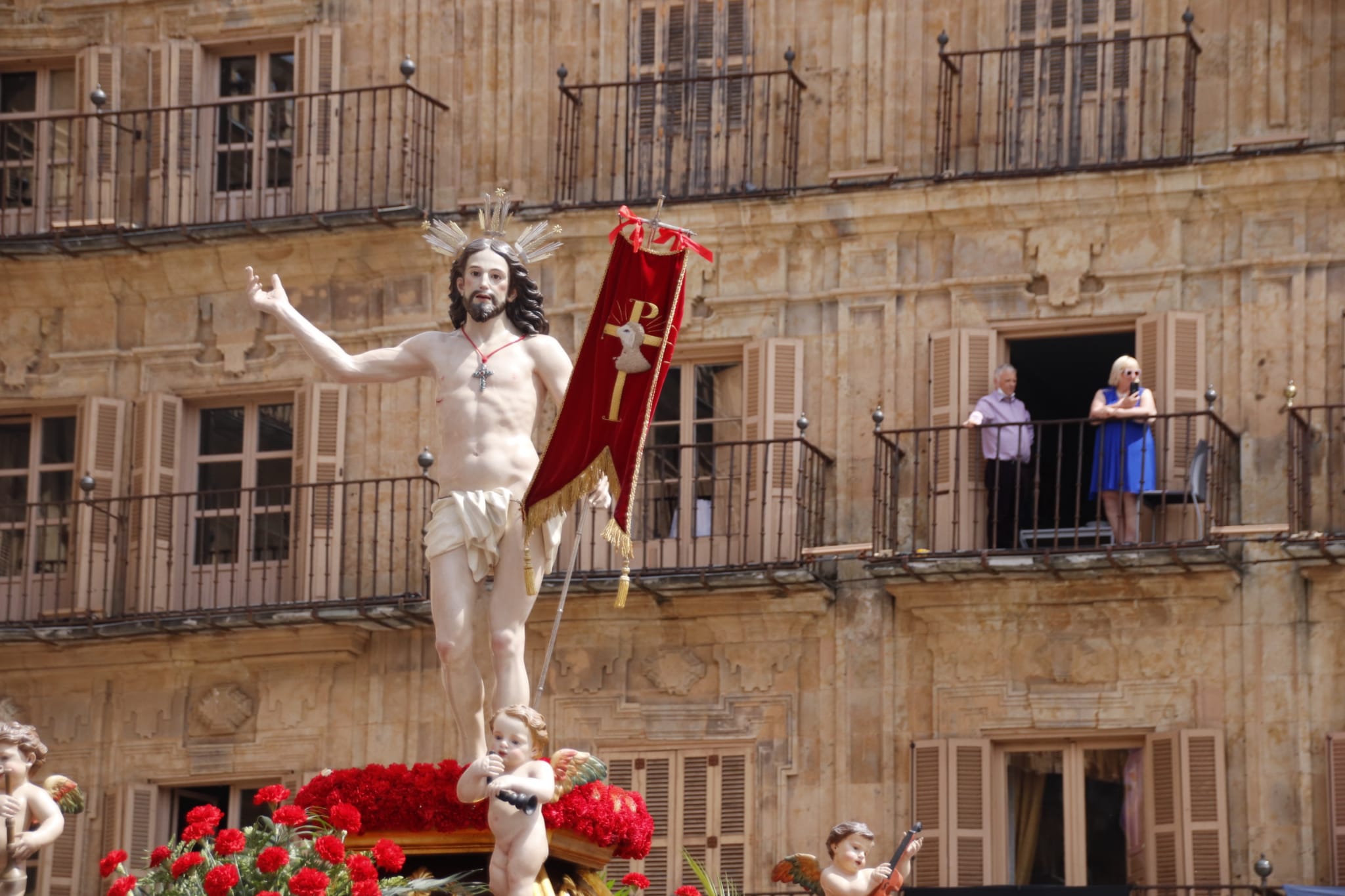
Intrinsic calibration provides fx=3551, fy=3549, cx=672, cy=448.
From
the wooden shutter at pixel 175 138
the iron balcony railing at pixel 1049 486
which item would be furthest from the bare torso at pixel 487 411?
the wooden shutter at pixel 175 138

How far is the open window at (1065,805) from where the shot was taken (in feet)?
78.9

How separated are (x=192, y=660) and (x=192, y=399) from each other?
2.16 m

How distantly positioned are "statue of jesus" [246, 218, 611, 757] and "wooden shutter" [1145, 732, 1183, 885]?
755cm

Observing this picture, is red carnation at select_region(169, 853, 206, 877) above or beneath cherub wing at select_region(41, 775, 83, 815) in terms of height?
beneath

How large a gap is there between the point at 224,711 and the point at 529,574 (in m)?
9.50

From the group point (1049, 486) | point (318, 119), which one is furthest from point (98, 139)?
point (1049, 486)

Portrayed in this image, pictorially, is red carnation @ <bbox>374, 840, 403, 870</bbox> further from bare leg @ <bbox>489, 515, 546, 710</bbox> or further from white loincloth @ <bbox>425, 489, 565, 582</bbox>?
white loincloth @ <bbox>425, 489, 565, 582</bbox>

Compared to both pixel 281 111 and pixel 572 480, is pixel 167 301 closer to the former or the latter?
pixel 281 111

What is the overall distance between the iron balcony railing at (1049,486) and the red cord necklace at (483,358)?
7.01 metres

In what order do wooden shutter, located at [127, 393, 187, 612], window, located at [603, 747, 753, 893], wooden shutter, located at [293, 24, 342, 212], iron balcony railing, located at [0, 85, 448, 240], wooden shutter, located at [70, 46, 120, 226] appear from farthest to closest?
wooden shutter, located at [70, 46, 120, 226], wooden shutter, located at [293, 24, 342, 212], iron balcony railing, located at [0, 85, 448, 240], wooden shutter, located at [127, 393, 187, 612], window, located at [603, 747, 753, 893]

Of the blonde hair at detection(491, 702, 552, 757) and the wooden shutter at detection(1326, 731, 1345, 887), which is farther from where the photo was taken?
the wooden shutter at detection(1326, 731, 1345, 887)

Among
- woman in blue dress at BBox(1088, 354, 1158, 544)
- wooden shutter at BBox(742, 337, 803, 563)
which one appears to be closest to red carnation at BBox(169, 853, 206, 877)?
wooden shutter at BBox(742, 337, 803, 563)

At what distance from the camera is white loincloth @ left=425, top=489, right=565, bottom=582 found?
17.3m

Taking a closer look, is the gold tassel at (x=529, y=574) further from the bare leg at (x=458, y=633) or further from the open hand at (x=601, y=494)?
the open hand at (x=601, y=494)
